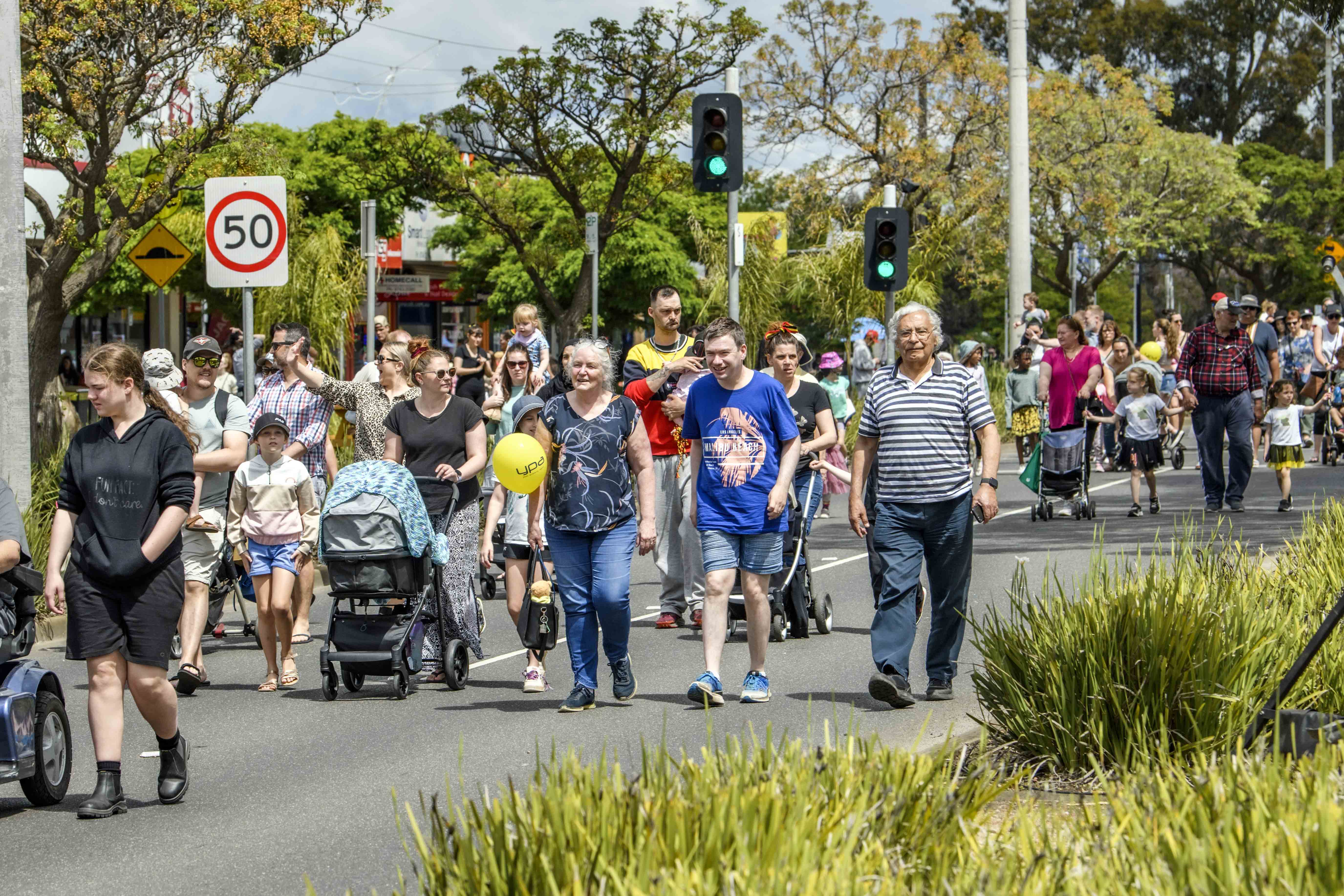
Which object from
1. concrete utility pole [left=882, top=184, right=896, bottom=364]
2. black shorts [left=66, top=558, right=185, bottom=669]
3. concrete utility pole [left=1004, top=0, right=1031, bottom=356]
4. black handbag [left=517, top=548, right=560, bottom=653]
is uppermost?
concrete utility pole [left=1004, top=0, right=1031, bottom=356]

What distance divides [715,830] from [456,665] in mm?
5854

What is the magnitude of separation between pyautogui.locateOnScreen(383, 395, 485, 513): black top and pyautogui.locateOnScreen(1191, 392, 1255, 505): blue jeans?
8958mm

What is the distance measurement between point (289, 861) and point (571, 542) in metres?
2.88

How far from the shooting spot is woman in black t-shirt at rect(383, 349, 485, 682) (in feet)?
31.9

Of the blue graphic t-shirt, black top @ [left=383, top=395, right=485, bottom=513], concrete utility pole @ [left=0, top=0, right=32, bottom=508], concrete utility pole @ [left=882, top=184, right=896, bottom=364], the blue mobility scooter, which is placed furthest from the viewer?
concrete utility pole @ [left=882, top=184, right=896, bottom=364]

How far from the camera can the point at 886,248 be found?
57.7 feet

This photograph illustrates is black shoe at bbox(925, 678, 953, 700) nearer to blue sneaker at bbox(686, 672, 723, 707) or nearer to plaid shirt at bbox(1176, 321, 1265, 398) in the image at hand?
blue sneaker at bbox(686, 672, 723, 707)

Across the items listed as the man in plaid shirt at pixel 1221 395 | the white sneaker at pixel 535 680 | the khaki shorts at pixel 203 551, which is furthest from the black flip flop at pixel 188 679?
the man in plaid shirt at pixel 1221 395

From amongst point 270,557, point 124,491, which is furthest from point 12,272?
point 124,491

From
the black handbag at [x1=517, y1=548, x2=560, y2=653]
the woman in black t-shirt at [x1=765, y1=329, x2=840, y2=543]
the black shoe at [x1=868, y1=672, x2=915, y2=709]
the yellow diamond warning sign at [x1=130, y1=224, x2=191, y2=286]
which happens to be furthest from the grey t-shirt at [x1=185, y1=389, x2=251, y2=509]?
the yellow diamond warning sign at [x1=130, y1=224, x2=191, y2=286]

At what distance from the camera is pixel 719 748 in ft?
23.5

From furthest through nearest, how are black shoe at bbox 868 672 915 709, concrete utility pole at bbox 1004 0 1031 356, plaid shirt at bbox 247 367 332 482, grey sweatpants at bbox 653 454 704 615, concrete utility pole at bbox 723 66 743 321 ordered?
1. concrete utility pole at bbox 1004 0 1031 356
2. concrete utility pole at bbox 723 66 743 321
3. plaid shirt at bbox 247 367 332 482
4. grey sweatpants at bbox 653 454 704 615
5. black shoe at bbox 868 672 915 709

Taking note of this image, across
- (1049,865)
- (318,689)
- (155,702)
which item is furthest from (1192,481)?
(1049,865)

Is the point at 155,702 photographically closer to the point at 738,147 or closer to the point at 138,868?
the point at 138,868
